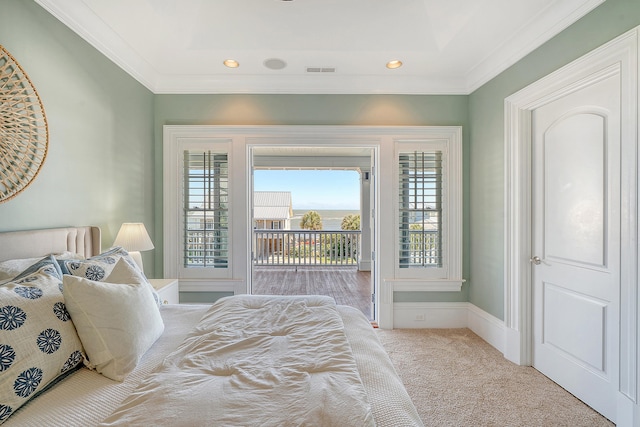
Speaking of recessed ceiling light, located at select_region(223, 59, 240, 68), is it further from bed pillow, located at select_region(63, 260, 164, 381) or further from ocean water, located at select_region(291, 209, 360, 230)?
ocean water, located at select_region(291, 209, 360, 230)

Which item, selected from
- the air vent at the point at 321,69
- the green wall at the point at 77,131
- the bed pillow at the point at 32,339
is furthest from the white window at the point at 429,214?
the bed pillow at the point at 32,339

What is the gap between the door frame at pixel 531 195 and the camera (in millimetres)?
1701

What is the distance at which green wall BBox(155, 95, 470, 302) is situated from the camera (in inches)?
129

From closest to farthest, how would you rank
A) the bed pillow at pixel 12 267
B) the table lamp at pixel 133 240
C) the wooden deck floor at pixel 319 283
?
the bed pillow at pixel 12 267
the table lamp at pixel 133 240
the wooden deck floor at pixel 319 283

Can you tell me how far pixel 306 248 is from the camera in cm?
711

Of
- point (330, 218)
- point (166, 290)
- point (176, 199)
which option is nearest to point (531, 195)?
point (166, 290)

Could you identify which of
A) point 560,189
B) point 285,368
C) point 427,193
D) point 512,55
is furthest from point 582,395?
point 512,55

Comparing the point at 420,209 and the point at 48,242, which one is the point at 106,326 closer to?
the point at 48,242

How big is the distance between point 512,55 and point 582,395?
270cm

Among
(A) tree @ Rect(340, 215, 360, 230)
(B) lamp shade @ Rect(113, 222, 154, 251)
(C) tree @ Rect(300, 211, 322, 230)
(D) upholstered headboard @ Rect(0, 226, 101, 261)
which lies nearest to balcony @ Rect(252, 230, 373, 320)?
(A) tree @ Rect(340, 215, 360, 230)

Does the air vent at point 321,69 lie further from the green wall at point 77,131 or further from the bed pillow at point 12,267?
the bed pillow at point 12,267

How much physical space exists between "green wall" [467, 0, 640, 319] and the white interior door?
29cm

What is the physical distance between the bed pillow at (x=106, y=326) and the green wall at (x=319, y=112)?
2214mm

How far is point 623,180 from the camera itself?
69.5 inches
